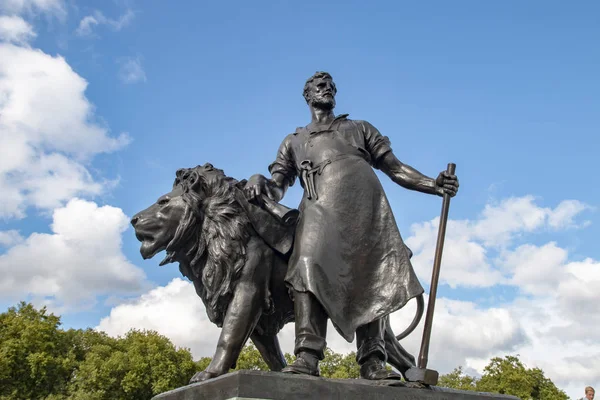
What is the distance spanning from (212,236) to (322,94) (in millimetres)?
1882

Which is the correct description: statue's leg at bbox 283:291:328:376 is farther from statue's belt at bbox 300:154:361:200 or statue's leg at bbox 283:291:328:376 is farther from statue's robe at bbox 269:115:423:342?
statue's belt at bbox 300:154:361:200

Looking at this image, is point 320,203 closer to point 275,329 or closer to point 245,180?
point 245,180

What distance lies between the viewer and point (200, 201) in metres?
6.25

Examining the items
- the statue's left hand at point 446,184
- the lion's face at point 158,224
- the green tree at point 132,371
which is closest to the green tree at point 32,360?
the green tree at point 132,371

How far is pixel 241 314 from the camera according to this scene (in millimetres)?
5758

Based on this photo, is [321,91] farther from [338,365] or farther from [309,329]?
[338,365]

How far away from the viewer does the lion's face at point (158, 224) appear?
618 cm

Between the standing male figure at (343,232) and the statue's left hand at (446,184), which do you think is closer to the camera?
the standing male figure at (343,232)

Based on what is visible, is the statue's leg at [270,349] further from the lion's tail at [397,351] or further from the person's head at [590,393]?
the person's head at [590,393]

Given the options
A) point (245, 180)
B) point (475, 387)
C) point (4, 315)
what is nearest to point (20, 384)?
point (4, 315)

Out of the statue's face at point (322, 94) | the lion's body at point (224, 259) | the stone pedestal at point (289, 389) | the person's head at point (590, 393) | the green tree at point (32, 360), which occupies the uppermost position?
the green tree at point (32, 360)

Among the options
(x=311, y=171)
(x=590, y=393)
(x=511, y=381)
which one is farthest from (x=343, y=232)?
(x=511, y=381)

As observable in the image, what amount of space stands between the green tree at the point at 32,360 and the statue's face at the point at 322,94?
27.0 meters

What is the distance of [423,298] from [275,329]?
145cm
